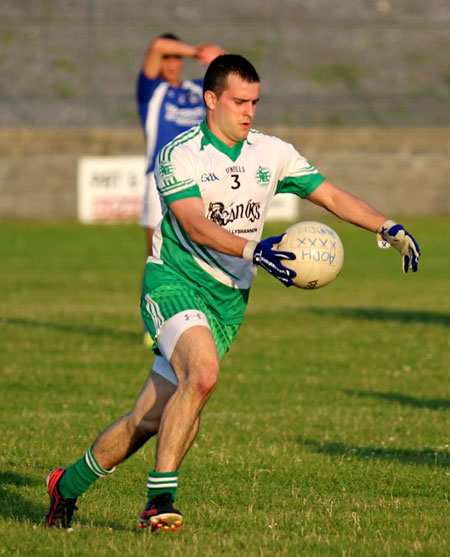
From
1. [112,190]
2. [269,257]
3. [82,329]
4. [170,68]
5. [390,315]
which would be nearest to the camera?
[269,257]

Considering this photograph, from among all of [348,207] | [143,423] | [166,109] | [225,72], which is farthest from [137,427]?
[166,109]

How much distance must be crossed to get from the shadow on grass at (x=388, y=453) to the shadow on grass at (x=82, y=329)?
5.45 metres

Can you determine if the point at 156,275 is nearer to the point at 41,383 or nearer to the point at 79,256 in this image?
the point at 41,383

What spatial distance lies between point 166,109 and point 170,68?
1.52 ft

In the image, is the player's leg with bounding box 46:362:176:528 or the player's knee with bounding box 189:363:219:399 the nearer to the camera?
the player's knee with bounding box 189:363:219:399

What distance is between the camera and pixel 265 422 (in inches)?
356

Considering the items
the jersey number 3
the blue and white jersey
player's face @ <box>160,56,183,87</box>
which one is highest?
player's face @ <box>160,56,183,87</box>

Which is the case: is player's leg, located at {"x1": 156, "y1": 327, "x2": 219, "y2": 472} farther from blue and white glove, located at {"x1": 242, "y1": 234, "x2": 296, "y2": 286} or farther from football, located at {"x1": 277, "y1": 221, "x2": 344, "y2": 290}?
football, located at {"x1": 277, "y1": 221, "x2": 344, "y2": 290}

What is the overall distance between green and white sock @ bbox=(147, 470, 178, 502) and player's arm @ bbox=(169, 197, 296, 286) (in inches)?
40.8

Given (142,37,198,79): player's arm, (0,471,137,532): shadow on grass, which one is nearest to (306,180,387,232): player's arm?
(0,471,137,532): shadow on grass

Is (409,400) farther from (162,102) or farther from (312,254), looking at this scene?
(312,254)

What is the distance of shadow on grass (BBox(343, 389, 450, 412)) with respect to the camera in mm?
9734

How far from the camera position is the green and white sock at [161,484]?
17.3ft

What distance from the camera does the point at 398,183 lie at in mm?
31766
